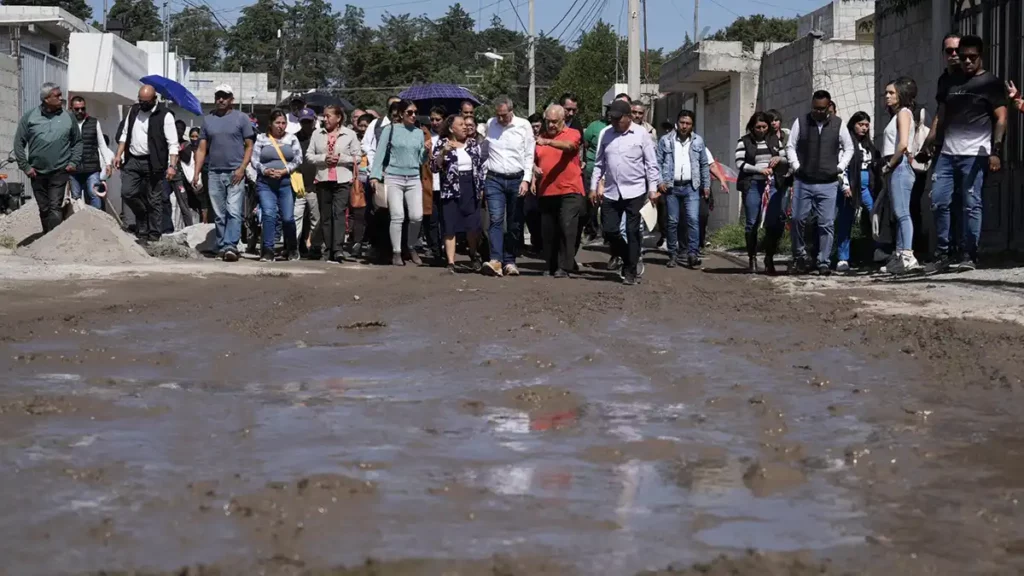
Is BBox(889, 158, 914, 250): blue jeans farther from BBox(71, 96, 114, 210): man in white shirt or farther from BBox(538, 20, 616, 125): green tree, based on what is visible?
BBox(538, 20, 616, 125): green tree

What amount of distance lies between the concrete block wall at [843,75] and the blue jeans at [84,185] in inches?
436

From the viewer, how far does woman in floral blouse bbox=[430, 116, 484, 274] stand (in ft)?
42.9

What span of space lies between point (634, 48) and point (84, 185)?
14016 mm

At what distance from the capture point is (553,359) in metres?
6.89

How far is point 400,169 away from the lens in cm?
1360

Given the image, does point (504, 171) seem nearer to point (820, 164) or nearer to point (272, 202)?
point (820, 164)

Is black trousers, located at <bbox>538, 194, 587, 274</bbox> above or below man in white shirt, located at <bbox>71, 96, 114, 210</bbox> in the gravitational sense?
below

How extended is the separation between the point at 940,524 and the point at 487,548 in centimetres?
126

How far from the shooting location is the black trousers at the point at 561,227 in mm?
12086

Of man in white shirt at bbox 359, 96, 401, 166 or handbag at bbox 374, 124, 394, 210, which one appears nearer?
handbag at bbox 374, 124, 394, 210

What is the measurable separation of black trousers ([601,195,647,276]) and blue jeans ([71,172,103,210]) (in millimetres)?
6119

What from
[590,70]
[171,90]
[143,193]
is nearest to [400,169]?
[143,193]

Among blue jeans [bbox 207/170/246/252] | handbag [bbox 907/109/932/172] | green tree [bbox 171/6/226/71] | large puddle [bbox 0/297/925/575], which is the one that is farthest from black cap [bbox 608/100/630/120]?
green tree [bbox 171/6/226/71]

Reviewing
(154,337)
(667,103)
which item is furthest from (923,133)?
(667,103)
